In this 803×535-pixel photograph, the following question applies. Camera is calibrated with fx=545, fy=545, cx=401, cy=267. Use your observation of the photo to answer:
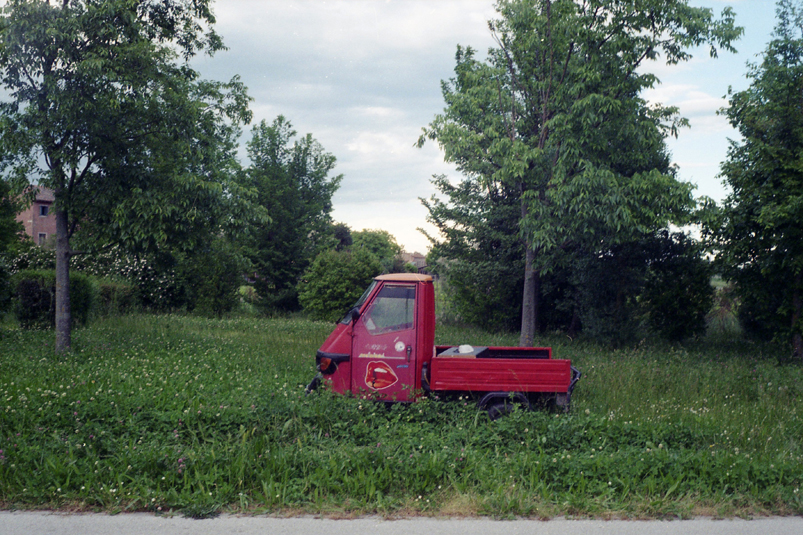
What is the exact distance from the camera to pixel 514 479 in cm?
489

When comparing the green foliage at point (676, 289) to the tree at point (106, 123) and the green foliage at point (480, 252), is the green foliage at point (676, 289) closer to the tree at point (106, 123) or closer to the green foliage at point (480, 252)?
the green foliage at point (480, 252)

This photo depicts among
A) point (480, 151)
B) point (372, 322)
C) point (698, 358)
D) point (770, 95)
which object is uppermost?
point (770, 95)

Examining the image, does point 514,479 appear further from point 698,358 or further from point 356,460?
point 698,358

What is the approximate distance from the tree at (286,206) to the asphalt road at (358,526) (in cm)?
2242

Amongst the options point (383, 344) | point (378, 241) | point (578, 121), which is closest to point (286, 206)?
point (578, 121)

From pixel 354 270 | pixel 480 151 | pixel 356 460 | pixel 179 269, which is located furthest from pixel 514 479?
pixel 179 269

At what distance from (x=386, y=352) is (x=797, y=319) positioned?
1099cm

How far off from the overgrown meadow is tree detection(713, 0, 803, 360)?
482 centimetres

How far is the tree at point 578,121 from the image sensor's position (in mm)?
11586

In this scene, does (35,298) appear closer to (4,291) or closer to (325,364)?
(4,291)

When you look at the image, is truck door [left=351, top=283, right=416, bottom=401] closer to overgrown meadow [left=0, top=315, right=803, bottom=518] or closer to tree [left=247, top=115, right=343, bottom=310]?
overgrown meadow [left=0, top=315, right=803, bottom=518]

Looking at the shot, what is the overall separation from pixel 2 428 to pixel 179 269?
17.5 m

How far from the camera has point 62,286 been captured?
10773 millimetres

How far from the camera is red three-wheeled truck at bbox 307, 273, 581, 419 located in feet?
21.8
